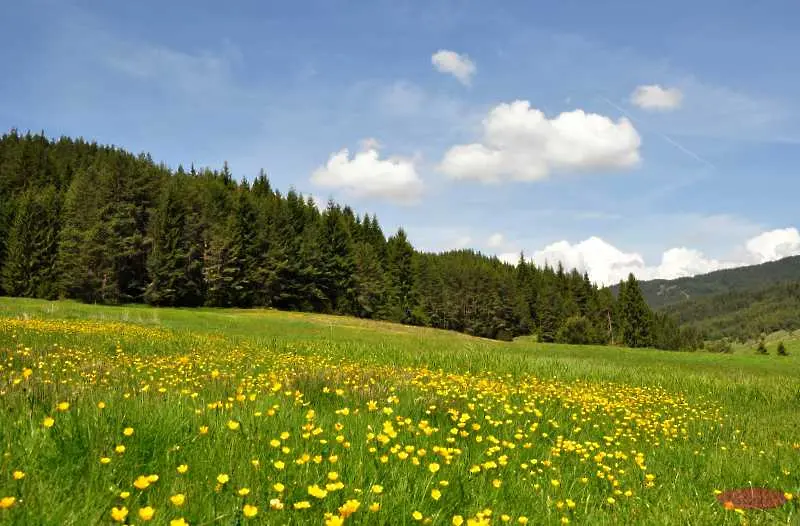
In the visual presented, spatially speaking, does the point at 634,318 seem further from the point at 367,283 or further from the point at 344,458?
the point at 344,458

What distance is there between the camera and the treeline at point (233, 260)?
6341 cm

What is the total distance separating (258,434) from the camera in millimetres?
4242

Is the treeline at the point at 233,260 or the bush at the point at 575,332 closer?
the treeline at the point at 233,260

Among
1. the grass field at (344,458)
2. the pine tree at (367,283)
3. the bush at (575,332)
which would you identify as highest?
the pine tree at (367,283)

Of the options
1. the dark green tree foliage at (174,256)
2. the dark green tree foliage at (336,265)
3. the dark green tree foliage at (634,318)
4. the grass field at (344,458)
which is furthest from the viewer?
the dark green tree foliage at (634,318)

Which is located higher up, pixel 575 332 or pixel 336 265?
pixel 336 265

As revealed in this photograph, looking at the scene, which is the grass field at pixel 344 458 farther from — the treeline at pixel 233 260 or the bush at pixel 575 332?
the bush at pixel 575 332

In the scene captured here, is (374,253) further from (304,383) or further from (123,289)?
(304,383)

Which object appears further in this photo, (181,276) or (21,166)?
(21,166)

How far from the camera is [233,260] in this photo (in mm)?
72875

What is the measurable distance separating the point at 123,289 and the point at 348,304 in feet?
119

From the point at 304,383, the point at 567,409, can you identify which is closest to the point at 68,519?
the point at 304,383

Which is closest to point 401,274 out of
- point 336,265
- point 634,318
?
point 336,265

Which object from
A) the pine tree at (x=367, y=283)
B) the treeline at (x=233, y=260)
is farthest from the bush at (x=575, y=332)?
the pine tree at (x=367, y=283)
